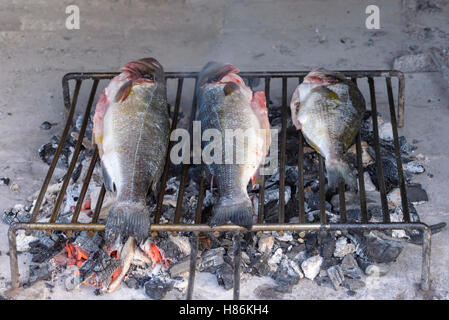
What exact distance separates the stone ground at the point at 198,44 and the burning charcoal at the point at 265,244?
5.25ft

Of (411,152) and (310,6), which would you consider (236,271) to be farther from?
(310,6)

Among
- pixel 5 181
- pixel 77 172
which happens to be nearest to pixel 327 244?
pixel 77 172

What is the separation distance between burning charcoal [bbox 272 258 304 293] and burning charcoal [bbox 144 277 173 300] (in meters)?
0.72

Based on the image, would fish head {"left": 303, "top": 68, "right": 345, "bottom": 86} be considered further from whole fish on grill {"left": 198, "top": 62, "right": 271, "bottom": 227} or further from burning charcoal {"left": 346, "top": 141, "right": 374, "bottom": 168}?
burning charcoal {"left": 346, "top": 141, "right": 374, "bottom": 168}

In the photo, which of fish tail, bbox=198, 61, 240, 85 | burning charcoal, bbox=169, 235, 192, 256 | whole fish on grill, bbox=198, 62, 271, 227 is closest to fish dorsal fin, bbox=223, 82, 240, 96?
whole fish on grill, bbox=198, 62, 271, 227

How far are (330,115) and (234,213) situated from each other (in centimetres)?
124

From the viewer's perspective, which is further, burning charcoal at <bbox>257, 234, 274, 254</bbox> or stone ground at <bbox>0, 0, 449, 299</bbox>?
stone ground at <bbox>0, 0, 449, 299</bbox>

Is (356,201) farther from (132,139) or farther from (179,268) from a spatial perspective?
(132,139)

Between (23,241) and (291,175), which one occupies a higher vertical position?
(291,175)

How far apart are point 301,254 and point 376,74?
1685 mm

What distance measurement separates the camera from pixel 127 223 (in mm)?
3799

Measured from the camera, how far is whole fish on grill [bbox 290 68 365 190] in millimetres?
4340
